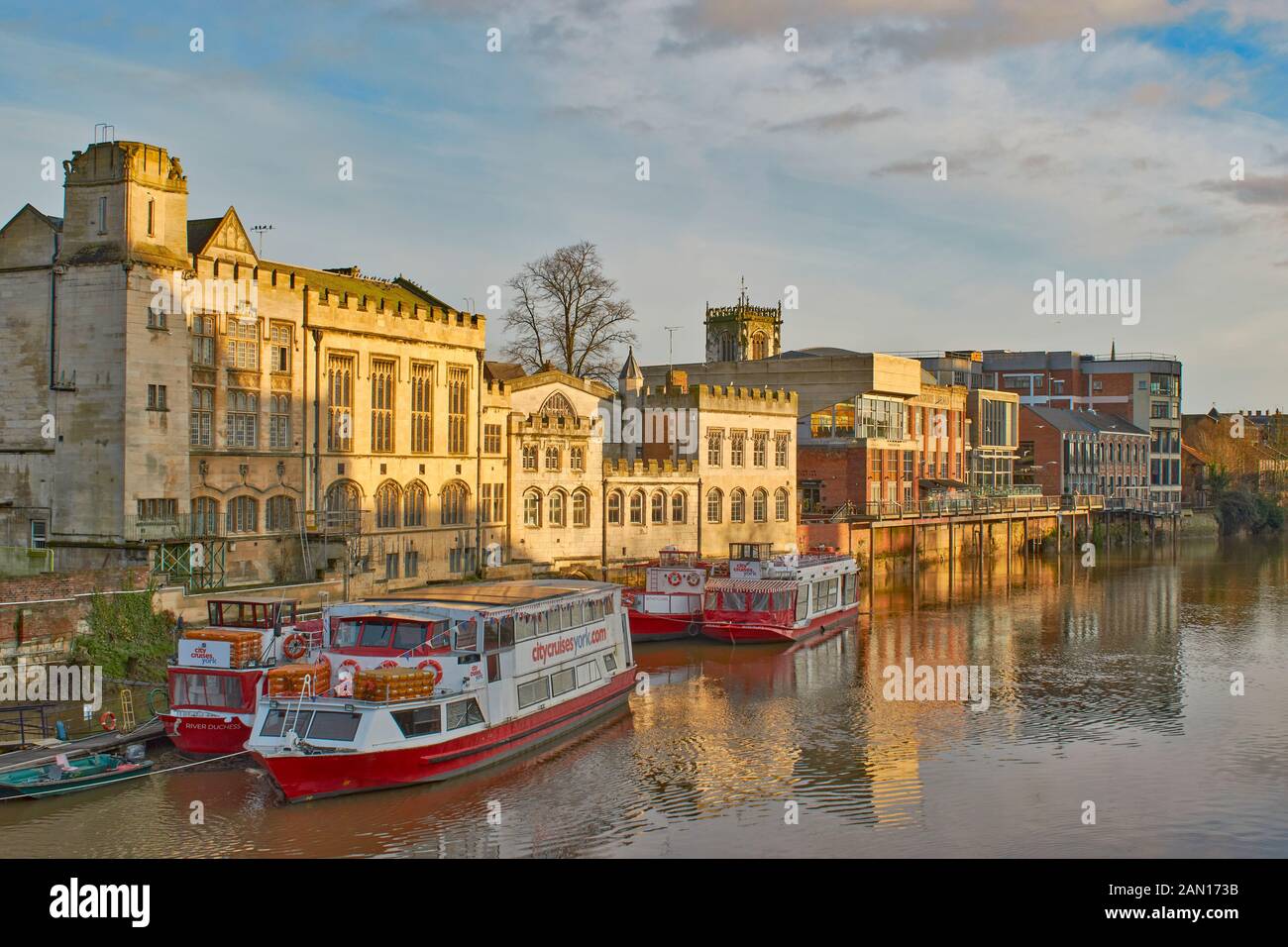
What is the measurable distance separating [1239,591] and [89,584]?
62.3 metres

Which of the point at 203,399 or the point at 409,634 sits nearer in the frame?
the point at 409,634

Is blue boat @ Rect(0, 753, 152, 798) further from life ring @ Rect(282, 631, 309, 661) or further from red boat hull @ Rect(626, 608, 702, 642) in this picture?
red boat hull @ Rect(626, 608, 702, 642)

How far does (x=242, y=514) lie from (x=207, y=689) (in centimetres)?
1483

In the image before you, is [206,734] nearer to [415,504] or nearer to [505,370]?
[415,504]

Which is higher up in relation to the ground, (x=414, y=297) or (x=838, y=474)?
(x=414, y=297)

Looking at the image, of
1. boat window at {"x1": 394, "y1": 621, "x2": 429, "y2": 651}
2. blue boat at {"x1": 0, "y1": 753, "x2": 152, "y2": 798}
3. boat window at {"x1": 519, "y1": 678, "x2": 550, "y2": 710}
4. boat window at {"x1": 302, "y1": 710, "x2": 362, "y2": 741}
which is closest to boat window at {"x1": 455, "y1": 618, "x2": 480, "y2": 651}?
boat window at {"x1": 394, "y1": 621, "x2": 429, "y2": 651}

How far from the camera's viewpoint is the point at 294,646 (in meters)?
34.8

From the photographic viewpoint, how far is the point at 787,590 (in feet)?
178

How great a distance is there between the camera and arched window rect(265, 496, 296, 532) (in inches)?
1877

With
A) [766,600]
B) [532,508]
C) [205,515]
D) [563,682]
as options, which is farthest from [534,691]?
[532,508]

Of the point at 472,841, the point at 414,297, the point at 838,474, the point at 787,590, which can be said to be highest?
the point at 414,297
